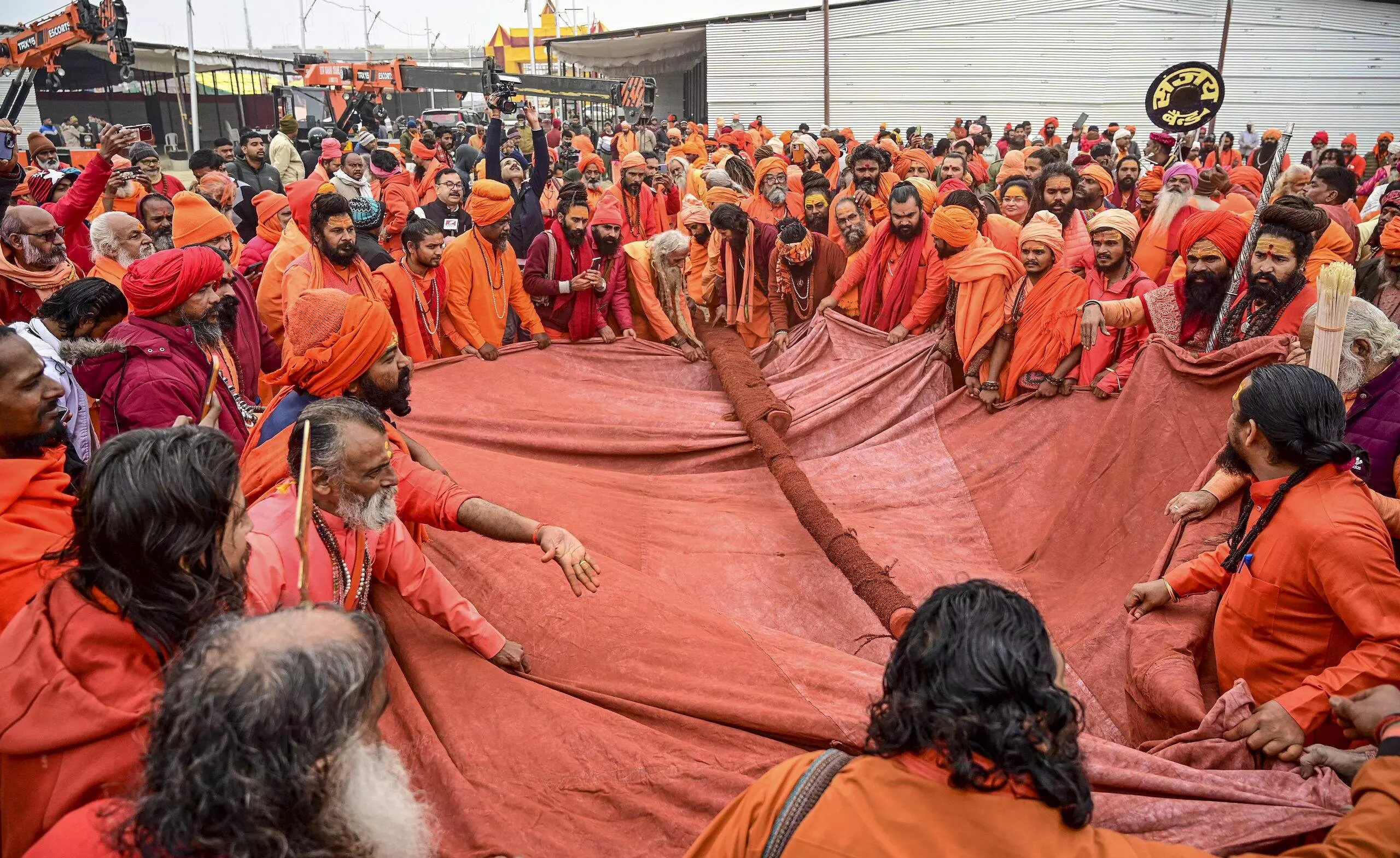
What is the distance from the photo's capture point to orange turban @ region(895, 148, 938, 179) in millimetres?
11227

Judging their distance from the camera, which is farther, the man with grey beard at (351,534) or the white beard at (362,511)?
the white beard at (362,511)

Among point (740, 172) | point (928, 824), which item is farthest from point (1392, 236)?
point (740, 172)

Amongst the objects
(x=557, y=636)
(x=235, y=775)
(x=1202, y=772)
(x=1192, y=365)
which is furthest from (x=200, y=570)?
(x=1192, y=365)

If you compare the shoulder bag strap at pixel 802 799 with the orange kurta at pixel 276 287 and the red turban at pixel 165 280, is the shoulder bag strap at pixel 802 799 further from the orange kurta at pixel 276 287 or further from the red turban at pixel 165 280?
the orange kurta at pixel 276 287

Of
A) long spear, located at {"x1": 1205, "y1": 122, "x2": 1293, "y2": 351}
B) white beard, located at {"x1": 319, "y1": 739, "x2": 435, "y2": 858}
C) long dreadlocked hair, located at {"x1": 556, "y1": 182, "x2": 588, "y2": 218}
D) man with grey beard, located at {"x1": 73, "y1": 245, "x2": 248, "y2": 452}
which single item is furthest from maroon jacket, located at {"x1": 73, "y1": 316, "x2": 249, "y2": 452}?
long spear, located at {"x1": 1205, "y1": 122, "x2": 1293, "y2": 351}

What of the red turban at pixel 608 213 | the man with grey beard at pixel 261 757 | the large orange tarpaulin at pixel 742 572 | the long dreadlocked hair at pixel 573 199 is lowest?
the large orange tarpaulin at pixel 742 572

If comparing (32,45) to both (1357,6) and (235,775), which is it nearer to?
(235,775)

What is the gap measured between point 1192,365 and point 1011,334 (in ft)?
4.27

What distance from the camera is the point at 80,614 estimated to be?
172 centimetres

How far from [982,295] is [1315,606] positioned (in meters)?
3.02

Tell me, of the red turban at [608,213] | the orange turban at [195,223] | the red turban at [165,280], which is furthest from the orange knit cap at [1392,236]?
the orange turban at [195,223]

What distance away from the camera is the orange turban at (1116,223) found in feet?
16.0

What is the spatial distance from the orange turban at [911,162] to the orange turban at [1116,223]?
6.24m

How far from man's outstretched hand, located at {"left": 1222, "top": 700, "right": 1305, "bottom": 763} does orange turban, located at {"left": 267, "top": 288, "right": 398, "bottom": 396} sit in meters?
2.86
